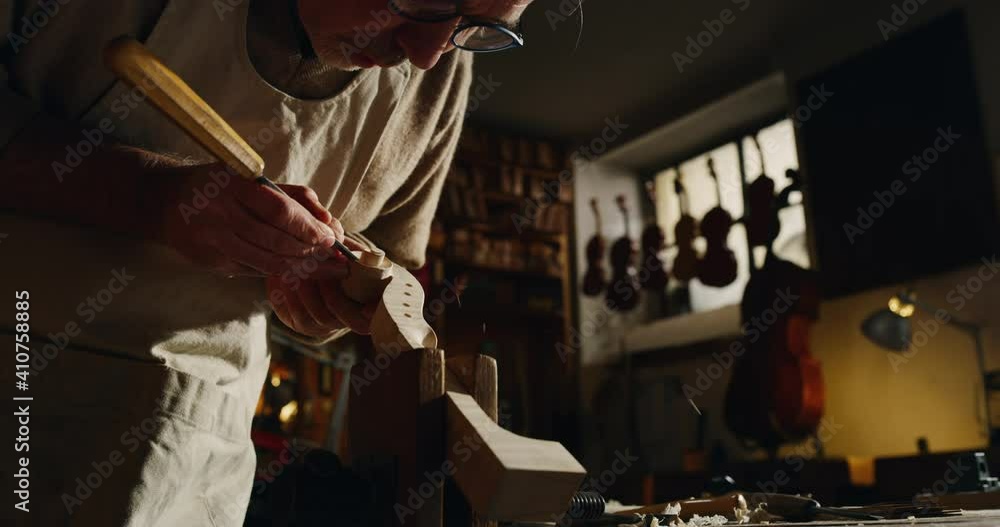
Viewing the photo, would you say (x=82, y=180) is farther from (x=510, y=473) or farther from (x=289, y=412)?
(x=289, y=412)

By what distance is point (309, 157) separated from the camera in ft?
3.27

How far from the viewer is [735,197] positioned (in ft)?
20.2

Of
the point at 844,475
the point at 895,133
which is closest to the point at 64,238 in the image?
the point at 844,475

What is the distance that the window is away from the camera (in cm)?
545

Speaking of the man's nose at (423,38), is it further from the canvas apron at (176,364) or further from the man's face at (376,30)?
the canvas apron at (176,364)

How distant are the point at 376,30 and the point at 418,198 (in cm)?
51

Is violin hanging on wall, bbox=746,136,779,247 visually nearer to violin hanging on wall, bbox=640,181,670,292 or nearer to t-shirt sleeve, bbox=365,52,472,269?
violin hanging on wall, bbox=640,181,670,292

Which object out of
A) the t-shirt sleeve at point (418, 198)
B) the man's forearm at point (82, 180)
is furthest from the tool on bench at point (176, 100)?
the t-shirt sleeve at point (418, 198)

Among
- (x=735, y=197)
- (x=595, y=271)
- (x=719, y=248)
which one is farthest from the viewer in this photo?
(x=735, y=197)

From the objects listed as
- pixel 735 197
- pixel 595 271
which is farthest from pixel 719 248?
pixel 735 197

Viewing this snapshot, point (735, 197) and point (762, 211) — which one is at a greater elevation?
point (735, 197)

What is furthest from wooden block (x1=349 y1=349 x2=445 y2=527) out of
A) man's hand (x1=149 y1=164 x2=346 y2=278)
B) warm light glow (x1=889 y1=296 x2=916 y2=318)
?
warm light glow (x1=889 y1=296 x2=916 y2=318)

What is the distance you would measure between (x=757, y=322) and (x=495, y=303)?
2.53 metres

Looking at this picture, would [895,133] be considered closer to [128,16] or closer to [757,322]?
[757,322]
